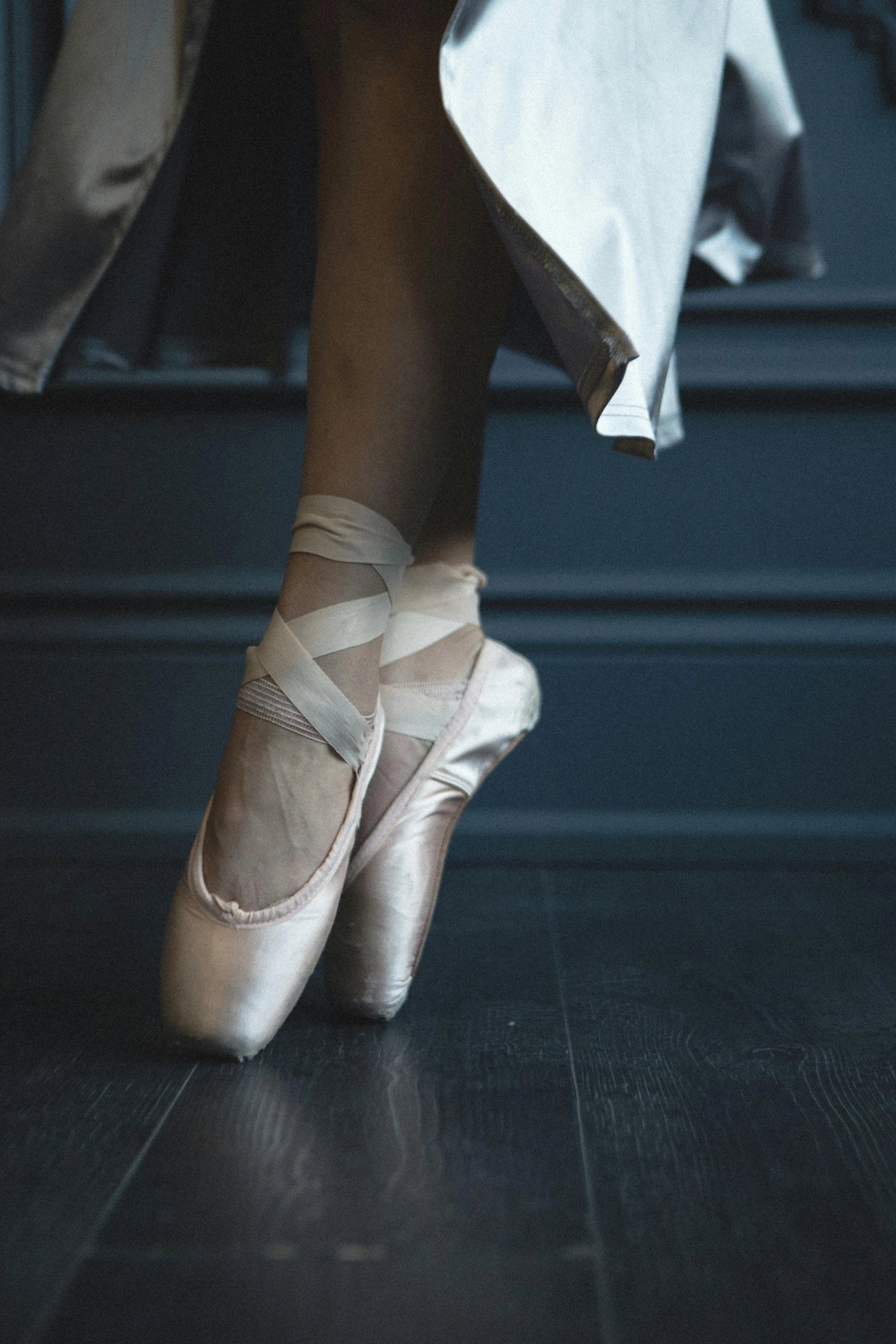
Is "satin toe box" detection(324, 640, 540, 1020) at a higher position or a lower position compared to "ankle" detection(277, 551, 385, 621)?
lower

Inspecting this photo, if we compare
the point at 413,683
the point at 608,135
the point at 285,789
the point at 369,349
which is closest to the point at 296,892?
the point at 285,789

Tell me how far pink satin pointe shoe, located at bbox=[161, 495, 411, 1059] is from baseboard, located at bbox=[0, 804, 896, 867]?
0.46 metres

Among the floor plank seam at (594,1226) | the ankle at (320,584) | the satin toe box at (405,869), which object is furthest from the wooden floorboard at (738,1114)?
the ankle at (320,584)

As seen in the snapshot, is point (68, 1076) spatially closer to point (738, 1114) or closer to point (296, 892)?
point (296, 892)

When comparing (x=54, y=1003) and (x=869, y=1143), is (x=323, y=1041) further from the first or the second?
(x=869, y=1143)

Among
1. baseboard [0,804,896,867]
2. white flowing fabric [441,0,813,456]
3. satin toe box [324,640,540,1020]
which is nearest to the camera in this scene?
white flowing fabric [441,0,813,456]

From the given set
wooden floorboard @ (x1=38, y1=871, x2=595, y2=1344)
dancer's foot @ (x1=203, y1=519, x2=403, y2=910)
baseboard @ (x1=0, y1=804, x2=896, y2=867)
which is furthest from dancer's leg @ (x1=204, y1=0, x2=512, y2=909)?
baseboard @ (x1=0, y1=804, x2=896, y2=867)

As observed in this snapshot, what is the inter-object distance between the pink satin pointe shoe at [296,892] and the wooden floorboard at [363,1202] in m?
0.03

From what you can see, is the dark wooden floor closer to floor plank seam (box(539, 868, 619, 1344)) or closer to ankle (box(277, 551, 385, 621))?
floor plank seam (box(539, 868, 619, 1344))

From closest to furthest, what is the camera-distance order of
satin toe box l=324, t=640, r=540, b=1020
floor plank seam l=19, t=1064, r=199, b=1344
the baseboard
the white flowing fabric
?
floor plank seam l=19, t=1064, r=199, b=1344 → the white flowing fabric → satin toe box l=324, t=640, r=540, b=1020 → the baseboard

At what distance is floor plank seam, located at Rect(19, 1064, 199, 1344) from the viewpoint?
0.33m

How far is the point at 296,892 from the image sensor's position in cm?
54

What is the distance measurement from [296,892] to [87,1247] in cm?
20

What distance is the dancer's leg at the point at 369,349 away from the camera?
54 cm
